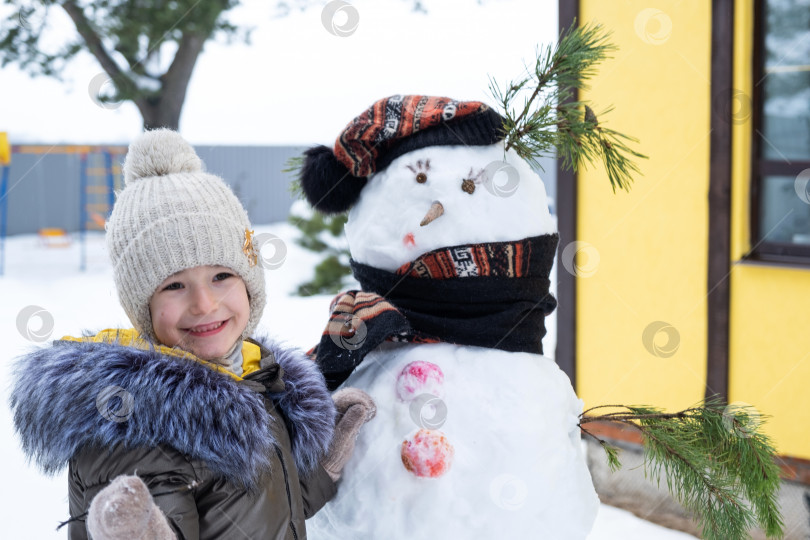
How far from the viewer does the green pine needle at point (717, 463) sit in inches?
56.2

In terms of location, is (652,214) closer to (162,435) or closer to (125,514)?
(162,435)

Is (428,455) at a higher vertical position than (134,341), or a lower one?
lower

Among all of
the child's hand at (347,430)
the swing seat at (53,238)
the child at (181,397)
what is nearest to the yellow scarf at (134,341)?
the child at (181,397)

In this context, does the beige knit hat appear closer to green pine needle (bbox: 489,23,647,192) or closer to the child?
the child

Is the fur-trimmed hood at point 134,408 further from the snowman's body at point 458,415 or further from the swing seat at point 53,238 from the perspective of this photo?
the swing seat at point 53,238

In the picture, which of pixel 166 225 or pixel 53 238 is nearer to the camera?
pixel 166 225

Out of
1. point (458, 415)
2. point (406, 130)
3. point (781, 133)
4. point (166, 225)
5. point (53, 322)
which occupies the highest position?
point (781, 133)

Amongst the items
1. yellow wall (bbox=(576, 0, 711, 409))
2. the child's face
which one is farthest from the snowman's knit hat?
yellow wall (bbox=(576, 0, 711, 409))

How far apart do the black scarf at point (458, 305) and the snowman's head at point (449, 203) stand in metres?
0.03

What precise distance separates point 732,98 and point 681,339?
3.62 feet

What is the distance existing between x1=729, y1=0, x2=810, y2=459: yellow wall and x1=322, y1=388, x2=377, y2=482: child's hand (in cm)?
222

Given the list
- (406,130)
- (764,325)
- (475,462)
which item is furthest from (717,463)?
(764,325)

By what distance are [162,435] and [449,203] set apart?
0.70m

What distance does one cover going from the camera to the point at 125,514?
0.95 meters
